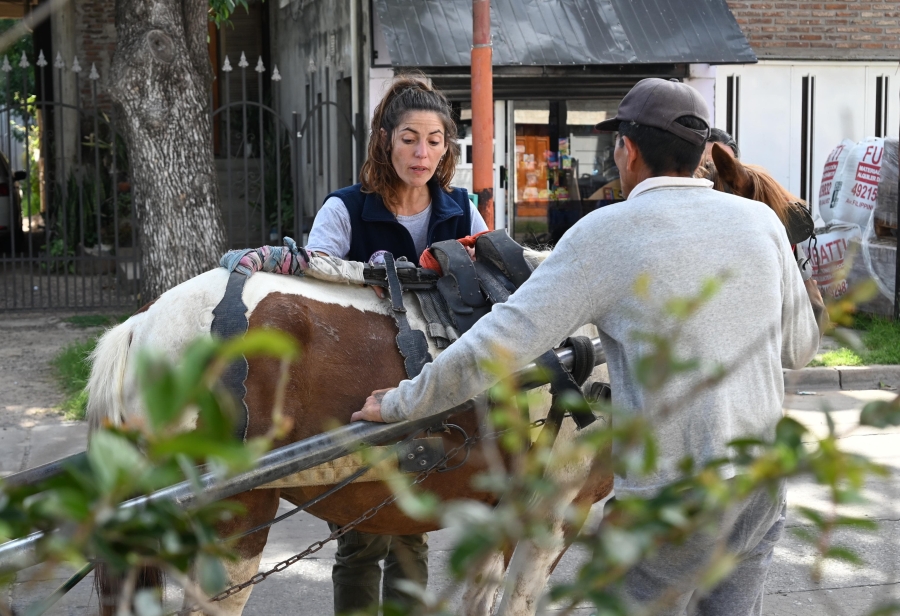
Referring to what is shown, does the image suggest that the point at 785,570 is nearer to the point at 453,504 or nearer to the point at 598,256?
the point at 598,256

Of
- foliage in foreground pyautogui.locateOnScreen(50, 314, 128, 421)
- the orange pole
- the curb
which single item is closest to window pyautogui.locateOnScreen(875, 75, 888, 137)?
the curb

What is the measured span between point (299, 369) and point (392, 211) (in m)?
0.93

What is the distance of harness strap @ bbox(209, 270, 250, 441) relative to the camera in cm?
277

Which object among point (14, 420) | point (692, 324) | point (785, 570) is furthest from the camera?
point (14, 420)

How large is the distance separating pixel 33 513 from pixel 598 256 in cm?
153

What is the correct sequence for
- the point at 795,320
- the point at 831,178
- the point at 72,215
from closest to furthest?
the point at 795,320 → the point at 831,178 → the point at 72,215

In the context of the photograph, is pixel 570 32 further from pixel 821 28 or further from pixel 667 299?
pixel 667 299

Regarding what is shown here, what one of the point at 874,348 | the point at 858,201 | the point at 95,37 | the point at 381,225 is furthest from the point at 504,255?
the point at 95,37

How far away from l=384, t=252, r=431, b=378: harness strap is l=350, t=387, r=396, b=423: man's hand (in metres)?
0.21

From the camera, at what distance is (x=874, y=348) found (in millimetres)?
9211

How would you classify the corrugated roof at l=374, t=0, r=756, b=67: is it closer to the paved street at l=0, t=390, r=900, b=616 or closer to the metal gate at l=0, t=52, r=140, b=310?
the metal gate at l=0, t=52, r=140, b=310

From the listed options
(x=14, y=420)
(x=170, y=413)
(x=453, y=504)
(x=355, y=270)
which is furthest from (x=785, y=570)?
(x=14, y=420)

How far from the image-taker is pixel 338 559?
3676mm

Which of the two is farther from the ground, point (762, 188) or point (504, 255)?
point (762, 188)
